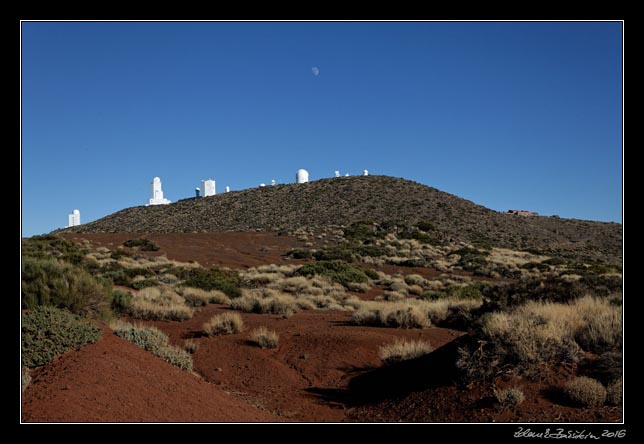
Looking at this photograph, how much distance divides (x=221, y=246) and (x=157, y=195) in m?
39.7

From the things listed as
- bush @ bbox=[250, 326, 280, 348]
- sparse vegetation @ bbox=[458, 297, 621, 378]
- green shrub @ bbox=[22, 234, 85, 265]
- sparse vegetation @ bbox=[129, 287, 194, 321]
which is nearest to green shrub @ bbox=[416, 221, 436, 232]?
green shrub @ bbox=[22, 234, 85, 265]

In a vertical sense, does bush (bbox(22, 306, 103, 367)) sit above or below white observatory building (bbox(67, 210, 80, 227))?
below

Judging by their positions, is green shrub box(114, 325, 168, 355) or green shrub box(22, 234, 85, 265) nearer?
green shrub box(114, 325, 168, 355)

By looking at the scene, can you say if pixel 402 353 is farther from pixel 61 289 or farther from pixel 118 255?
pixel 118 255

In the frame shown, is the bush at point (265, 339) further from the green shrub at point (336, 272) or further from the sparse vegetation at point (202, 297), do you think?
the green shrub at point (336, 272)

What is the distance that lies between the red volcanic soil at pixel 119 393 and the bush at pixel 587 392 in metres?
3.85

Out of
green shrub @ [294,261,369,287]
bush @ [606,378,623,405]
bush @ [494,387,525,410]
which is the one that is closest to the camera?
bush @ [606,378,623,405]

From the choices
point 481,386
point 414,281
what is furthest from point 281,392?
point 414,281

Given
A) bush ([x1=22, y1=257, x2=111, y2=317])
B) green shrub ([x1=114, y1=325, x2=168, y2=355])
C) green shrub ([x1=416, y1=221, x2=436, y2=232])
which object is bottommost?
green shrub ([x1=114, y1=325, x2=168, y2=355])

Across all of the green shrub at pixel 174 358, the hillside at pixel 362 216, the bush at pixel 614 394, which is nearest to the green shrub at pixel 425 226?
the hillside at pixel 362 216

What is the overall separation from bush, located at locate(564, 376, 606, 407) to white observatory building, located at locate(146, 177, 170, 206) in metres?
72.7

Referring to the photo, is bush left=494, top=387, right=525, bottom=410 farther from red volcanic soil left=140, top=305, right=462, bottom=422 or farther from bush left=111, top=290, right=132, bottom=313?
bush left=111, top=290, right=132, bottom=313

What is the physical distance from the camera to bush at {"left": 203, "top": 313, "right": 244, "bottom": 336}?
12.1 metres

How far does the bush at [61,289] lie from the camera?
9.08 metres
